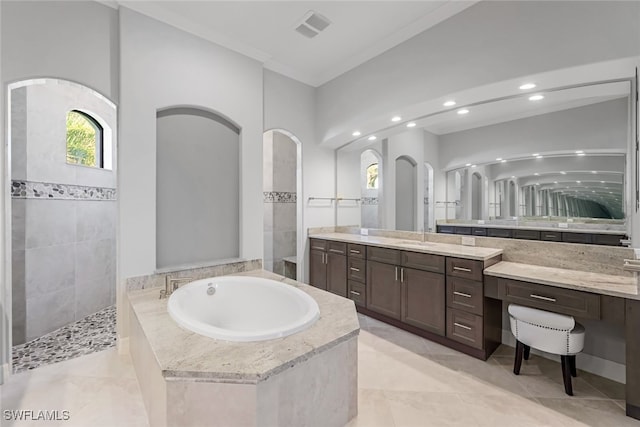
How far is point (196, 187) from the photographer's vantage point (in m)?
2.90

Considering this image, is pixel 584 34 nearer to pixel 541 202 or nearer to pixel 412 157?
pixel 541 202

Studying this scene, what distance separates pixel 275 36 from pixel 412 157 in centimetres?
200

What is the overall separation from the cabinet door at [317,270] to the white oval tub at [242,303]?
1.39 meters

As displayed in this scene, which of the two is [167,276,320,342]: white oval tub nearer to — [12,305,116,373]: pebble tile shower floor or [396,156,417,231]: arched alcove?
[12,305,116,373]: pebble tile shower floor

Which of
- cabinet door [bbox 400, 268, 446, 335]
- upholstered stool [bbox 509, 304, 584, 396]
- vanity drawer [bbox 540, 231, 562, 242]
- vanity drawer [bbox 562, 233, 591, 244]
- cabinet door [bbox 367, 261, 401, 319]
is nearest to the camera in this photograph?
upholstered stool [bbox 509, 304, 584, 396]

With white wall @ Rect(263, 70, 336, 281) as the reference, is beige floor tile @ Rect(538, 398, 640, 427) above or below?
Result: below

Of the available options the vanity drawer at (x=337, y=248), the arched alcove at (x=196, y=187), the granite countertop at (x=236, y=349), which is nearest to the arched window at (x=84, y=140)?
the arched alcove at (x=196, y=187)

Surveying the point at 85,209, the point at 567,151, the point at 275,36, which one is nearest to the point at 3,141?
the point at 85,209

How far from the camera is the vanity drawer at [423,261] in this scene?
8.41 ft

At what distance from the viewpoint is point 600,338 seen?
2.12m

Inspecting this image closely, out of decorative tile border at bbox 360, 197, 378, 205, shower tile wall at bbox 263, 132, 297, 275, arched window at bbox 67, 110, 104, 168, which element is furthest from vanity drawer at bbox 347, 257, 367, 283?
arched window at bbox 67, 110, 104, 168

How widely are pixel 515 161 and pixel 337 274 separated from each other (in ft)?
7.44

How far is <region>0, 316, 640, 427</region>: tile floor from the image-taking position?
5.51ft

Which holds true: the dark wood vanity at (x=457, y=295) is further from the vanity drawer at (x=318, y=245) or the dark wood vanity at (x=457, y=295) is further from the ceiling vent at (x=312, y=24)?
the ceiling vent at (x=312, y=24)
